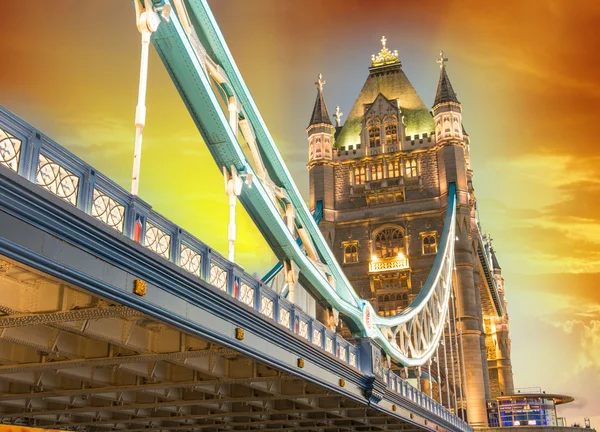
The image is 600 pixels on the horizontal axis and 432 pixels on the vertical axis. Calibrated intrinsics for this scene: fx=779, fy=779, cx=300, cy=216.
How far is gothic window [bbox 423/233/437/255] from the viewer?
68062 millimetres

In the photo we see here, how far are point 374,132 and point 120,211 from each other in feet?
215

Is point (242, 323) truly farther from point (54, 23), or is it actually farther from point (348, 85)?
point (348, 85)

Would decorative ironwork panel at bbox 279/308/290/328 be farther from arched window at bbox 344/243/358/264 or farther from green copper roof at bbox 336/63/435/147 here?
green copper roof at bbox 336/63/435/147

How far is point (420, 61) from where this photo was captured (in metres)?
123

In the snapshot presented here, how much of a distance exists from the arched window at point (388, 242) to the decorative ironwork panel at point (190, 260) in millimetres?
55802

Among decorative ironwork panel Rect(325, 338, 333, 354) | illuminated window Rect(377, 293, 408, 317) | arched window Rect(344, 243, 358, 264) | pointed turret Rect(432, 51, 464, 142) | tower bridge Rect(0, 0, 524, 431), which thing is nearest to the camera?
tower bridge Rect(0, 0, 524, 431)

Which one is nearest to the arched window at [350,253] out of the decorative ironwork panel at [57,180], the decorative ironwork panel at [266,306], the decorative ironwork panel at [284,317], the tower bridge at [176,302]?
the tower bridge at [176,302]

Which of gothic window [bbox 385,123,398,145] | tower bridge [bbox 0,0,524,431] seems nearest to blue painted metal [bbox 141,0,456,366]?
tower bridge [bbox 0,0,524,431]

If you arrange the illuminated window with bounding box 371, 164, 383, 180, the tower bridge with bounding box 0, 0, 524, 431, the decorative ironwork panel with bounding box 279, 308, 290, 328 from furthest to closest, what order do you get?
the illuminated window with bounding box 371, 164, 383, 180
the decorative ironwork panel with bounding box 279, 308, 290, 328
the tower bridge with bounding box 0, 0, 524, 431

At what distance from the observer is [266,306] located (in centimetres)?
1780

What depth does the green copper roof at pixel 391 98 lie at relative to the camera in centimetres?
7694

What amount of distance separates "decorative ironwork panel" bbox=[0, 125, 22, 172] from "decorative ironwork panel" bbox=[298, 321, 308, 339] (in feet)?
37.5

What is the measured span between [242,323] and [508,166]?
412 feet

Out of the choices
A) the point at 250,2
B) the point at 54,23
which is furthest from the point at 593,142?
the point at 54,23
